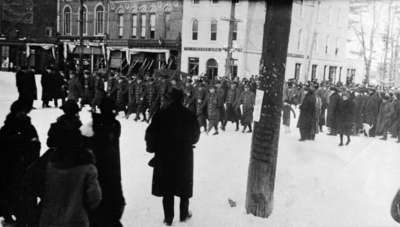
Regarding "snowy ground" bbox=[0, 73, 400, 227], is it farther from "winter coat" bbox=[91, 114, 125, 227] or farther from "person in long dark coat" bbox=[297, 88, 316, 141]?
"winter coat" bbox=[91, 114, 125, 227]

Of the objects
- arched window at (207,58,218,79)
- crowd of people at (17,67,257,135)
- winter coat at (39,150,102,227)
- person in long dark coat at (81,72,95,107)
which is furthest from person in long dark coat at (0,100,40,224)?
arched window at (207,58,218,79)

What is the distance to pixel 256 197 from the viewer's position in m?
5.70

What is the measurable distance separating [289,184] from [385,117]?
28.6ft

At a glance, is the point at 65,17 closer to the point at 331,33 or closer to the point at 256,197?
the point at 331,33

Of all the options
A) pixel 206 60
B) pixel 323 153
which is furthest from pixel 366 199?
pixel 206 60

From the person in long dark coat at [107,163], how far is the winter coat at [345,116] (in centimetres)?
954

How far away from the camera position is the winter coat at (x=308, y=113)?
12.9 m

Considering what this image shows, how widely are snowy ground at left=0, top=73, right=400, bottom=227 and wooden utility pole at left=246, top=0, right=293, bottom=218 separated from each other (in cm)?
31

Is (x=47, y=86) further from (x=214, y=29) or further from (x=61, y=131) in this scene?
(x=214, y=29)

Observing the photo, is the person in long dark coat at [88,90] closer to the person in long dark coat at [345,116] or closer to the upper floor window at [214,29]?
the person in long dark coat at [345,116]

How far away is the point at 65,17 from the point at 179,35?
39.2 ft

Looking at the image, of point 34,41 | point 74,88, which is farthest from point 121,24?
point 74,88

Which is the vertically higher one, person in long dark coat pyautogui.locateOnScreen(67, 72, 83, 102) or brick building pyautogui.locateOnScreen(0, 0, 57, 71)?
brick building pyautogui.locateOnScreen(0, 0, 57, 71)

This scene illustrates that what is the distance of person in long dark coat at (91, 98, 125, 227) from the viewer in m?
4.34
